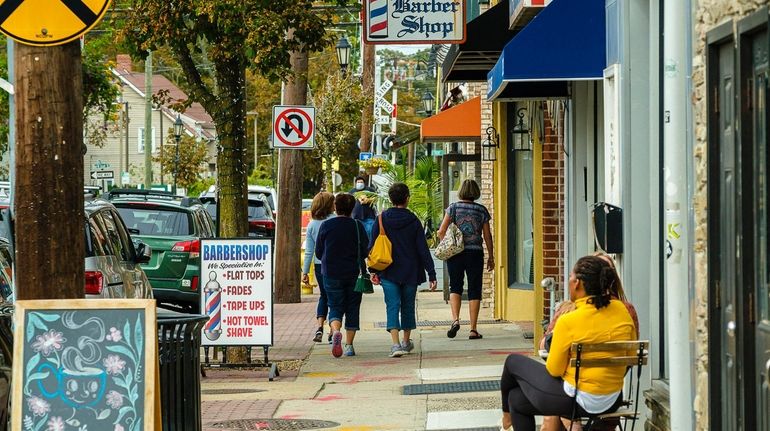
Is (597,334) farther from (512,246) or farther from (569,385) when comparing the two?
(512,246)

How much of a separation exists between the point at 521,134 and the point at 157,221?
217 inches

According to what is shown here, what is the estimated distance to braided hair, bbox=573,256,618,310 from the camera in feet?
24.7

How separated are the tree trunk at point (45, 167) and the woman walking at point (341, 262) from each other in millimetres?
7421

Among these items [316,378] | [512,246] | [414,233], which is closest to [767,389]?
[316,378]

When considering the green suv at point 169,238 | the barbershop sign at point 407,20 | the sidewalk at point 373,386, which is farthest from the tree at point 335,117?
the barbershop sign at point 407,20

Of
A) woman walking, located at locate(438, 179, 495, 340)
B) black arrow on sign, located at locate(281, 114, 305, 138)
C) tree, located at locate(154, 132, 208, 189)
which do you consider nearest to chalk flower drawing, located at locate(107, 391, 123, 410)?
woman walking, located at locate(438, 179, 495, 340)

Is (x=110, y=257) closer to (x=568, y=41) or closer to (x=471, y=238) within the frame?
(x=471, y=238)

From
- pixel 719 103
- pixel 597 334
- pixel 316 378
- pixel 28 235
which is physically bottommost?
pixel 316 378

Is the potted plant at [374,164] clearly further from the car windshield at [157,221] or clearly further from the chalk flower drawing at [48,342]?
the chalk flower drawing at [48,342]

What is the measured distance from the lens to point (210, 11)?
1366 cm

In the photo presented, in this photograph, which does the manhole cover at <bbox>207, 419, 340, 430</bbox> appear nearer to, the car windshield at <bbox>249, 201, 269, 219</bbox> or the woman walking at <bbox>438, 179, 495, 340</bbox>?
the woman walking at <bbox>438, 179, 495, 340</bbox>

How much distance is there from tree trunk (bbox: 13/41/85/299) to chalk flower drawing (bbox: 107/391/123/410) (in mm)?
743

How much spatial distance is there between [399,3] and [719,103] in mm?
8317

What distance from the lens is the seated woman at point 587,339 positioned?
7520mm
